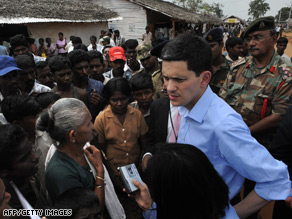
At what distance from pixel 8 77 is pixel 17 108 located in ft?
3.39

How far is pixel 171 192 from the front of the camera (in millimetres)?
1017

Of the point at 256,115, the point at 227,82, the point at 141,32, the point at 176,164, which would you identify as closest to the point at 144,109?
the point at 227,82

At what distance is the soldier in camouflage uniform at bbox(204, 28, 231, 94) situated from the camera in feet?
10.6

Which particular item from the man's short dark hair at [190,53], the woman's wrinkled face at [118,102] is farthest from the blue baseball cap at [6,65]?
the man's short dark hair at [190,53]

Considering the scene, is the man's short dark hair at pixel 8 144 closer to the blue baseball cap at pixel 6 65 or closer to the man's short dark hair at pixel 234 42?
the blue baseball cap at pixel 6 65

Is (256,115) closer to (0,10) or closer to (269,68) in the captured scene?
(269,68)

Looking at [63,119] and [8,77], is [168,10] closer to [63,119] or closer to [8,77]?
[8,77]

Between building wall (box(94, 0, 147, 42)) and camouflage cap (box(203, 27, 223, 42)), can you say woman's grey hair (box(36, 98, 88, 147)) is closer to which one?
camouflage cap (box(203, 27, 223, 42))

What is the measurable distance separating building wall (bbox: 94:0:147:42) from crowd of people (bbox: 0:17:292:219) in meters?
13.7

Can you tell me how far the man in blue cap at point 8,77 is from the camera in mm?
2793

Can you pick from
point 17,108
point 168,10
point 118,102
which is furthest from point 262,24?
point 168,10

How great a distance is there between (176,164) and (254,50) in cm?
208

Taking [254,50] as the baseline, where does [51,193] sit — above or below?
below

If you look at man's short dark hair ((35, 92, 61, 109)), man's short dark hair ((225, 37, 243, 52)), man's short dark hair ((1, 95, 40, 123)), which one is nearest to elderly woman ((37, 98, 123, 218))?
man's short dark hair ((1, 95, 40, 123))
